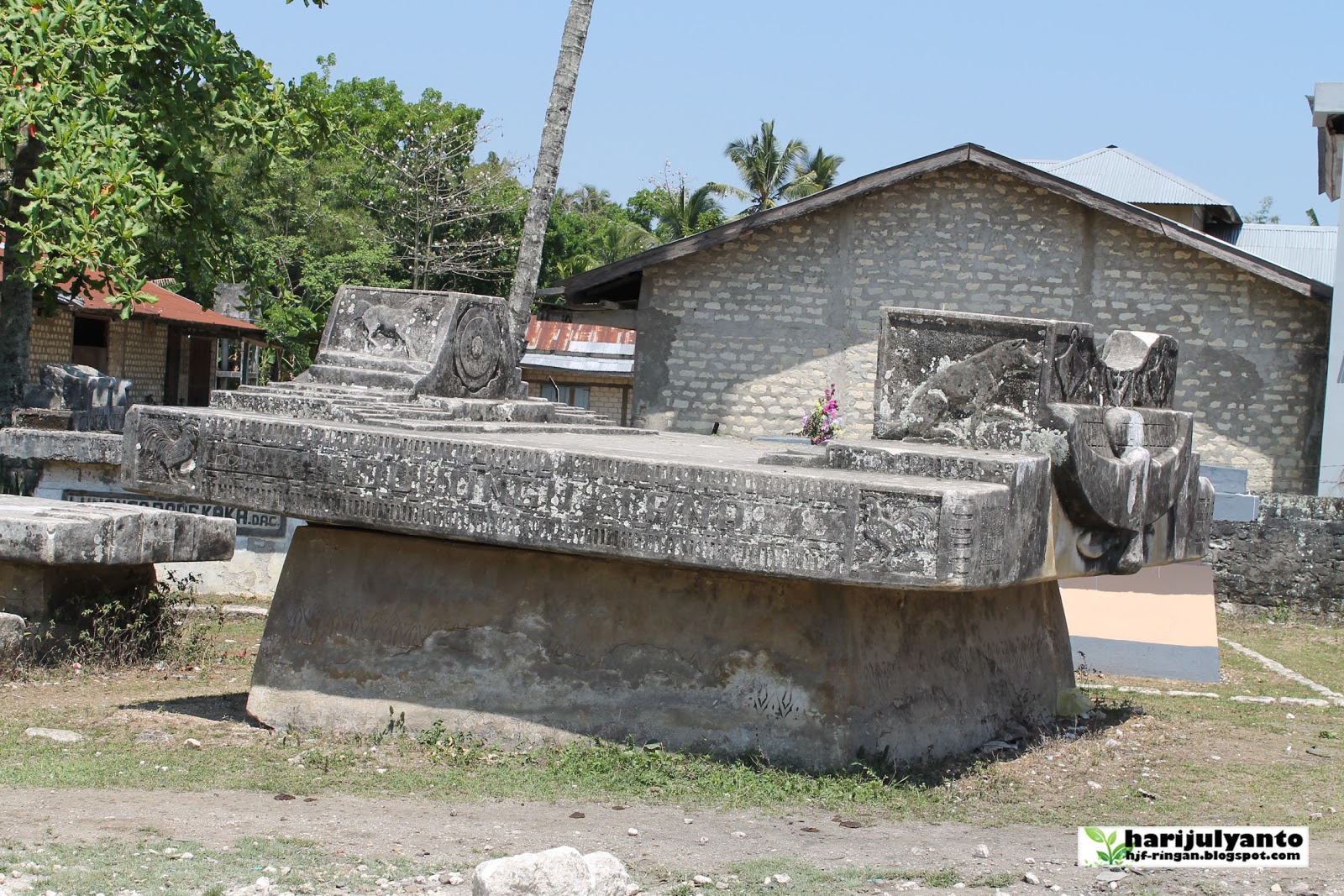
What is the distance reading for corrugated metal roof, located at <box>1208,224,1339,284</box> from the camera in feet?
67.7

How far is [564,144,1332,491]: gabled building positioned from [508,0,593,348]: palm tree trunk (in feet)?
8.94

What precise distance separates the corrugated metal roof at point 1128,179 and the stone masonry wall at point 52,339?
15340 mm

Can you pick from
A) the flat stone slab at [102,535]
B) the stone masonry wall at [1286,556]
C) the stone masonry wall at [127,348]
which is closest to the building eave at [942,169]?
the stone masonry wall at [1286,556]

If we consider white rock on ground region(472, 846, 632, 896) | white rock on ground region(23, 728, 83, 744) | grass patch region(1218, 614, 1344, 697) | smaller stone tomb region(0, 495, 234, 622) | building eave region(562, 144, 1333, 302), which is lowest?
white rock on ground region(23, 728, 83, 744)

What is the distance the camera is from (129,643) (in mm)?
7352

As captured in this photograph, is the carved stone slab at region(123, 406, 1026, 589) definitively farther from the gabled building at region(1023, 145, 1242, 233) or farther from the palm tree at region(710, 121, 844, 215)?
the palm tree at region(710, 121, 844, 215)

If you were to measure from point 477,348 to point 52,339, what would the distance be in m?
17.5

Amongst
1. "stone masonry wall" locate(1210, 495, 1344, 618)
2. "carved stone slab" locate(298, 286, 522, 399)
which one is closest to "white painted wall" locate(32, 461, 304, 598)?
"carved stone slab" locate(298, 286, 522, 399)

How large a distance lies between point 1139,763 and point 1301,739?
4.45 ft

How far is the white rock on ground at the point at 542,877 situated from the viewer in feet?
11.1

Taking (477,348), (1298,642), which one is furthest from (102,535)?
(1298,642)

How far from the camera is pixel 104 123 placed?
10.3m

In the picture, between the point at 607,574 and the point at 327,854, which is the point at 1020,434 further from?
the point at 327,854

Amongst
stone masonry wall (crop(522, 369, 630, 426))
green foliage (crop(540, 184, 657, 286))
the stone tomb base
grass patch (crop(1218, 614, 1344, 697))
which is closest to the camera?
the stone tomb base
